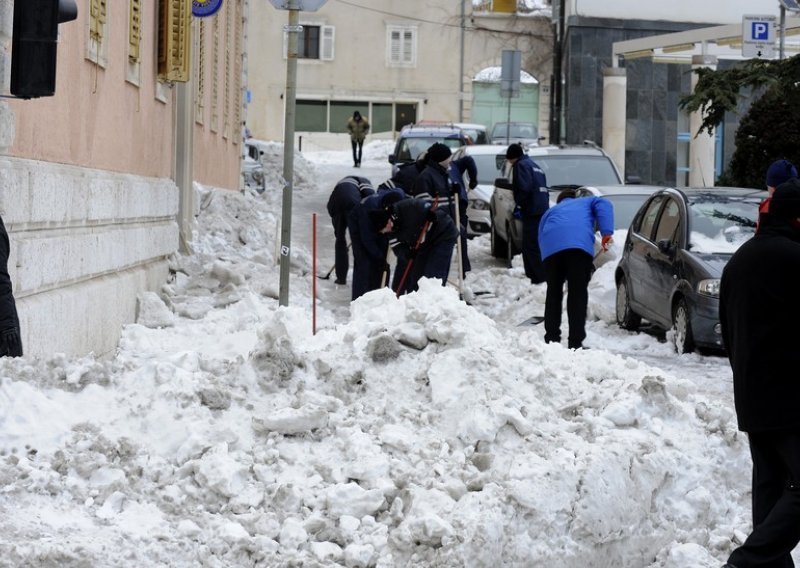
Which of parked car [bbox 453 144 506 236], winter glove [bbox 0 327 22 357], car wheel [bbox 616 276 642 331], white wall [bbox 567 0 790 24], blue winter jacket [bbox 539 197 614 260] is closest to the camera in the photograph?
winter glove [bbox 0 327 22 357]

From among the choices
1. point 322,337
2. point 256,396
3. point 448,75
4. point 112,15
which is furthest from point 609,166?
point 448,75

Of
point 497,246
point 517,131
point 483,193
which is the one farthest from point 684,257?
point 517,131

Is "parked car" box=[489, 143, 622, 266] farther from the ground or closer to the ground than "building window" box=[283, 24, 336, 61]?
closer to the ground

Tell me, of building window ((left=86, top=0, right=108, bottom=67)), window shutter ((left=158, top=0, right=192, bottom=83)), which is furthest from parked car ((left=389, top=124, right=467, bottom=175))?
building window ((left=86, top=0, right=108, bottom=67))

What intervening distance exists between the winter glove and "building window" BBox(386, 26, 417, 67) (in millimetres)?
48936

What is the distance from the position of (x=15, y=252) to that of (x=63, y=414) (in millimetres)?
2243

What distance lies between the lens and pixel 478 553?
20.0 ft

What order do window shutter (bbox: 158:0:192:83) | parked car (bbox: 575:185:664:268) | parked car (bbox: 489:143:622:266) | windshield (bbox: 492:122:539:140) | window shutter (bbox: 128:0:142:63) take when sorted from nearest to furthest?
window shutter (bbox: 128:0:142:63)
window shutter (bbox: 158:0:192:83)
parked car (bbox: 575:185:664:268)
parked car (bbox: 489:143:622:266)
windshield (bbox: 492:122:539:140)

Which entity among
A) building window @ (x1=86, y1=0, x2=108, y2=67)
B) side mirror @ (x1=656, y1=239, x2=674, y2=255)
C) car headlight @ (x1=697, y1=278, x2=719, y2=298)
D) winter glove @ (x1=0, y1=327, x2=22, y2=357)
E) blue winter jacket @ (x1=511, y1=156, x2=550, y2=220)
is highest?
building window @ (x1=86, y1=0, x2=108, y2=67)

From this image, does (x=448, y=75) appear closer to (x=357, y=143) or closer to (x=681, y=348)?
(x=357, y=143)

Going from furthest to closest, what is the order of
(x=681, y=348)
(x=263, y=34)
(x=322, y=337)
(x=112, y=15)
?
(x=263, y=34) → (x=681, y=348) → (x=112, y=15) → (x=322, y=337)

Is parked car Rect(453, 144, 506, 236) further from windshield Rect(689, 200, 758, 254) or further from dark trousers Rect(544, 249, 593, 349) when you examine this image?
dark trousers Rect(544, 249, 593, 349)

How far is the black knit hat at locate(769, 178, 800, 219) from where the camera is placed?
5988 millimetres

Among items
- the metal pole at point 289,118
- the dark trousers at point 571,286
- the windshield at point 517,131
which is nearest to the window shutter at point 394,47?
the windshield at point 517,131
